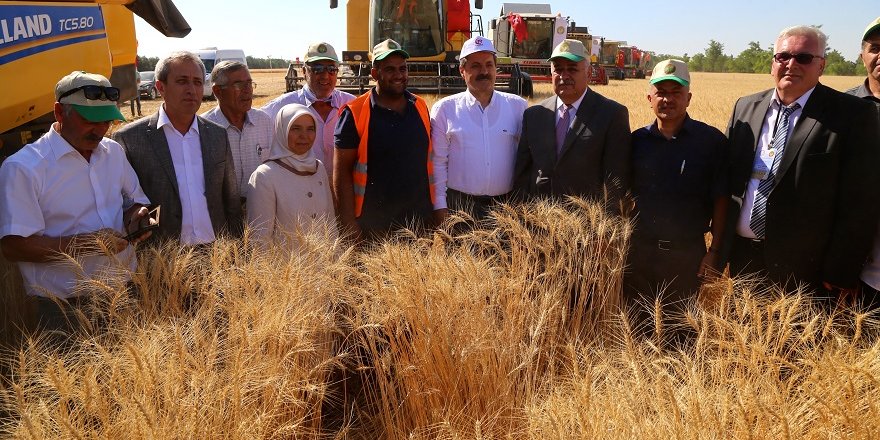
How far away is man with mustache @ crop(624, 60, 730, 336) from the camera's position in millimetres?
2906

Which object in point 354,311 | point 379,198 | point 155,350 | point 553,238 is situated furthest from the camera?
point 379,198

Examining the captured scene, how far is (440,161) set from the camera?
3.54 m

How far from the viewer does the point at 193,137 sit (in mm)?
2943

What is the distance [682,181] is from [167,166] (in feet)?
7.97

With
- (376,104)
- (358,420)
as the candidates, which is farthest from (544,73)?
(358,420)

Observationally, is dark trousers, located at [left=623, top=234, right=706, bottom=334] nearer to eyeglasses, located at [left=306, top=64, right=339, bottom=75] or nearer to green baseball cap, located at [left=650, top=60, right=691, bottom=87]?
green baseball cap, located at [left=650, top=60, right=691, bottom=87]

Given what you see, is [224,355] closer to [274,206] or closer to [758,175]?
[274,206]

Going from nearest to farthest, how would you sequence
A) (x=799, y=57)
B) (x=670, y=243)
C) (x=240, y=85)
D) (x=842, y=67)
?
(x=799, y=57) < (x=670, y=243) < (x=240, y=85) < (x=842, y=67)

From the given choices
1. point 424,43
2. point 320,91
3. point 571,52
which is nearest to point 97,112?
point 320,91

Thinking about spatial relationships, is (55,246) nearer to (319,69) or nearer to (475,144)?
(475,144)

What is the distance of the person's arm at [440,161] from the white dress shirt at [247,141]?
37.2 inches

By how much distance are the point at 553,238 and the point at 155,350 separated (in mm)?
1546

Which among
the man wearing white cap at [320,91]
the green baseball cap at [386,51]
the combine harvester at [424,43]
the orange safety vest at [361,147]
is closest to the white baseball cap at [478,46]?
the green baseball cap at [386,51]

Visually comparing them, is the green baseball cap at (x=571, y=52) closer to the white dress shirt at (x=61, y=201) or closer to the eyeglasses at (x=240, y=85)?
the eyeglasses at (x=240, y=85)
